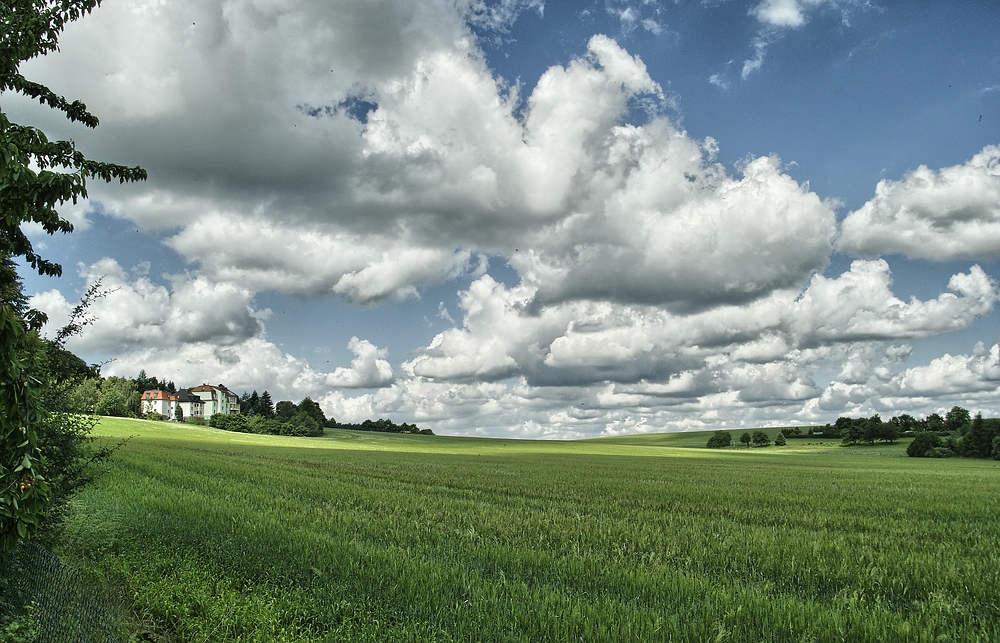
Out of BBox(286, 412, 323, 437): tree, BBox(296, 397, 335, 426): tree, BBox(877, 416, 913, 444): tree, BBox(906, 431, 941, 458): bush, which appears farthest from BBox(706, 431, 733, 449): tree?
BBox(296, 397, 335, 426): tree

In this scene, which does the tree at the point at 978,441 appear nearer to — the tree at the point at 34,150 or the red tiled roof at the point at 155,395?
the tree at the point at 34,150

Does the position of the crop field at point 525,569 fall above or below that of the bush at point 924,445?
above

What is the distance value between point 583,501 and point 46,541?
40.9ft

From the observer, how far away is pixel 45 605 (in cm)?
629

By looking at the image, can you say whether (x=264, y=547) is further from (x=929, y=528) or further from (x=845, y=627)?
(x=929, y=528)

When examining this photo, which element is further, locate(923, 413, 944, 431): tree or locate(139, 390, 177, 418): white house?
locate(139, 390, 177, 418): white house

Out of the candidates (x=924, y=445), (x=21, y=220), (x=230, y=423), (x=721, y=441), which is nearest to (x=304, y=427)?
(x=230, y=423)

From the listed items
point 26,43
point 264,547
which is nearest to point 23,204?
point 26,43

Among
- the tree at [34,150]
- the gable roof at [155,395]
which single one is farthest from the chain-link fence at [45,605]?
the gable roof at [155,395]

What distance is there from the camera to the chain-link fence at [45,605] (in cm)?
580

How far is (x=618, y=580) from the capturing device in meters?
7.72

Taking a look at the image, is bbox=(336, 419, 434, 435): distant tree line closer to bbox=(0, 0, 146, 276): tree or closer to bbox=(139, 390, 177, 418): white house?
bbox=(139, 390, 177, 418): white house

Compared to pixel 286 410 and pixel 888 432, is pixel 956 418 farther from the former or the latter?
pixel 286 410

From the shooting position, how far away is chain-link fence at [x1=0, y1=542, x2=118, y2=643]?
5.80 meters
